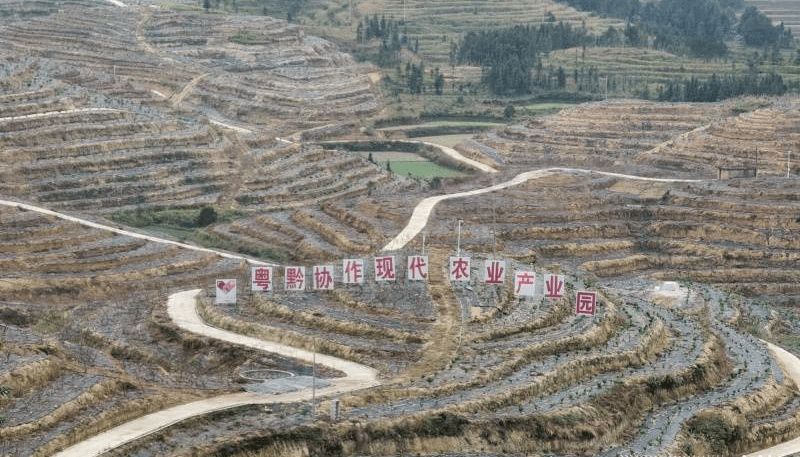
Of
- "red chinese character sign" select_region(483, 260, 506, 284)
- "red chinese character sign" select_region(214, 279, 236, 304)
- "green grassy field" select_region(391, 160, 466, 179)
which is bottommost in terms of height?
"green grassy field" select_region(391, 160, 466, 179)

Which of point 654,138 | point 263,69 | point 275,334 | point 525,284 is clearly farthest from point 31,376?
point 263,69

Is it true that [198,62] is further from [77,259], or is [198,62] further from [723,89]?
[77,259]

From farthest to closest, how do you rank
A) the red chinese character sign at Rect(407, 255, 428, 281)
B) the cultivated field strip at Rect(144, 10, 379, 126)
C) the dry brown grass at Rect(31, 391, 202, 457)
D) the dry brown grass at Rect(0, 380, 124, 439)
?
1. the cultivated field strip at Rect(144, 10, 379, 126)
2. the red chinese character sign at Rect(407, 255, 428, 281)
3. the dry brown grass at Rect(0, 380, 124, 439)
4. the dry brown grass at Rect(31, 391, 202, 457)

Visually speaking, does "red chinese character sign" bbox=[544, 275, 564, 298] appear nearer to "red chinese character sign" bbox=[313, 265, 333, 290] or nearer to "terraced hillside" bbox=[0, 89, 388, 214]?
"red chinese character sign" bbox=[313, 265, 333, 290]

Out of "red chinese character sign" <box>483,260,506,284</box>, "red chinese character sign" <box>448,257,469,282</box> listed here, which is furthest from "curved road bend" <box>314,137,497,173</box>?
"red chinese character sign" <box>448,257,469,282</box>

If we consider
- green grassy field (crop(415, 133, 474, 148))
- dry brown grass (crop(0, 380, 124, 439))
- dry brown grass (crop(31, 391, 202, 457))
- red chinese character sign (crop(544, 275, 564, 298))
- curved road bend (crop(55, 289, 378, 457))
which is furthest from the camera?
green grassy field (crop(415, 133, 474, 148))

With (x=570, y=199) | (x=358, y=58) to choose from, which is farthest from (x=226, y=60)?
(x=570, y=199)

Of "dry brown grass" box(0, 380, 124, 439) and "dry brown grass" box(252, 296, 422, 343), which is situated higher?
"dry brown grass" box(0, 380, 124, 439)
